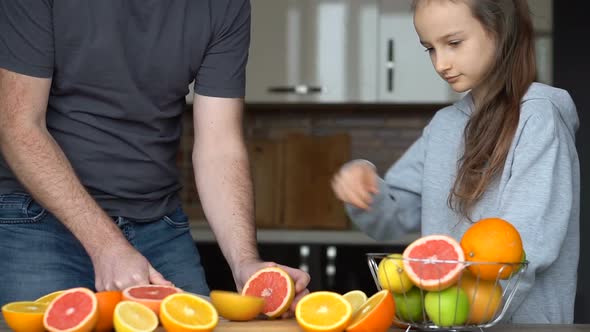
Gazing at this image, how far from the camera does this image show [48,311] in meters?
1.26

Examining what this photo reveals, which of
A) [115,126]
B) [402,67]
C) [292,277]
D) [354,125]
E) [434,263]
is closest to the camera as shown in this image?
[434,263]

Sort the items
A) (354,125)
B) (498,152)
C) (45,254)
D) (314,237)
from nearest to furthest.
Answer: (498,152) → (45,254) → (314,237) → (354,125)

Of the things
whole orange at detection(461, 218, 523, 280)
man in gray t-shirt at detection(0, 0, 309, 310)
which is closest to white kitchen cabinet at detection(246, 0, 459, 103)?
man in gray t-shirt at detection(0, 0, 309, 310)

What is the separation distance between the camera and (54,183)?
1.81m

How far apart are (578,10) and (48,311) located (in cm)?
317

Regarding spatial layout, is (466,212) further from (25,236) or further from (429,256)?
(25,236)

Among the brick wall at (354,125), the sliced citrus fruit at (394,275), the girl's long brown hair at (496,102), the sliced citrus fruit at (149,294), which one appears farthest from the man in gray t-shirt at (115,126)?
the brick wall at (354,125)

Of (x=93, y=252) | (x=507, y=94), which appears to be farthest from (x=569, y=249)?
(x=93, y=252)

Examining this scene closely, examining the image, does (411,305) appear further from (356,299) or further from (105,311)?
(105,311)

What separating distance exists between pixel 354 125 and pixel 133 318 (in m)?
3.55

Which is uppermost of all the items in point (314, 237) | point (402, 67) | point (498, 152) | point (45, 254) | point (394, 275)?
point (402, 67)

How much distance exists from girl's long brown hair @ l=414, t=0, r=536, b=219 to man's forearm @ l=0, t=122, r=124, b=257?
0.69 metres

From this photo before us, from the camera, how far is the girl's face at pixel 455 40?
5.79 feet

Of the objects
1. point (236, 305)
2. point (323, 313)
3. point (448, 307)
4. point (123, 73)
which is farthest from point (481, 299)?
point (123, 73)
